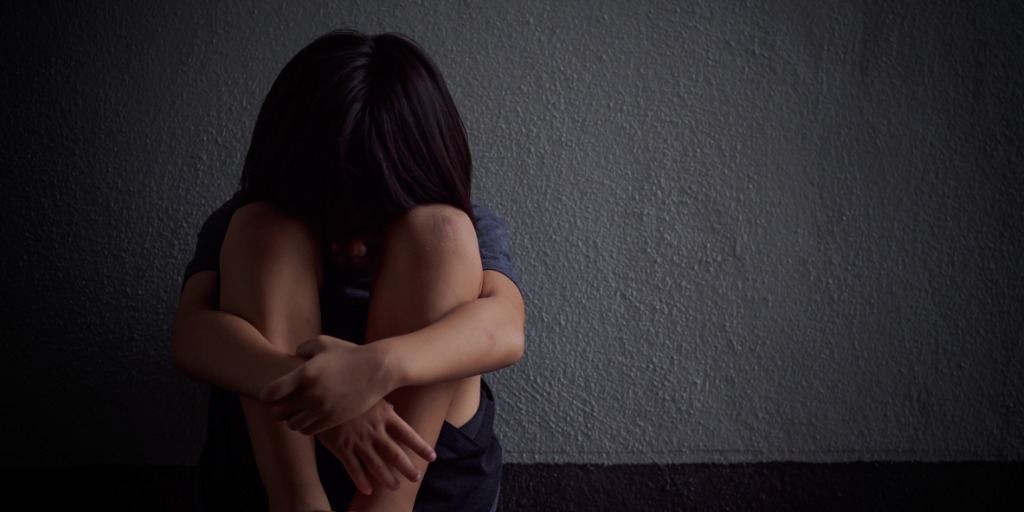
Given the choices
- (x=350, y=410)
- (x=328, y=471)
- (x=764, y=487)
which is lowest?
(x=764, y=487)

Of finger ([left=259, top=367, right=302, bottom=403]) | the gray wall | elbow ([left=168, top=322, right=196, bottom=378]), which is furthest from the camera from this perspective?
the gray wall

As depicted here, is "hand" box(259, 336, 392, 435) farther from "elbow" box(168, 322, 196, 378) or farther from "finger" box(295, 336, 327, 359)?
"elbow" box(168, 322, 196, 378)

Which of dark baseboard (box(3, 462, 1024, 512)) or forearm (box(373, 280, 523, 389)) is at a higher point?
forearm (box(373, 280, 523, 389))

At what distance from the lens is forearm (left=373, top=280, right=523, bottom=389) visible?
62 cm

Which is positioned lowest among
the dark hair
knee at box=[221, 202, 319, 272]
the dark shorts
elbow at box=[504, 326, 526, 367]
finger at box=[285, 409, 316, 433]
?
the dark shorts

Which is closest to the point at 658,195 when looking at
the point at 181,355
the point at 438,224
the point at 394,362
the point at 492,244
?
the point at 492,244

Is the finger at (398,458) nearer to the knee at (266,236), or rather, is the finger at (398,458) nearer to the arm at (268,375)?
the arm at (268,375)

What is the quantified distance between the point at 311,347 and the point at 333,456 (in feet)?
0.48

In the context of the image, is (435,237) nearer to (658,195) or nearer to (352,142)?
Result: (352,142)

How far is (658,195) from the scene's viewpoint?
3.30 ft

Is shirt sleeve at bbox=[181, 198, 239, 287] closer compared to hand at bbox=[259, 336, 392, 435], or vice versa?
hand at bbox=[259, 336, 392, 435]

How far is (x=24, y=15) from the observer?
0.99 meters

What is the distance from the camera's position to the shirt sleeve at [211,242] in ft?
2.49

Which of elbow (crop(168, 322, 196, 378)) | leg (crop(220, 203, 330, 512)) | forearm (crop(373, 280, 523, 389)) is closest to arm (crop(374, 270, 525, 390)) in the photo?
forearm (crop(373, 280, 523, 389))
